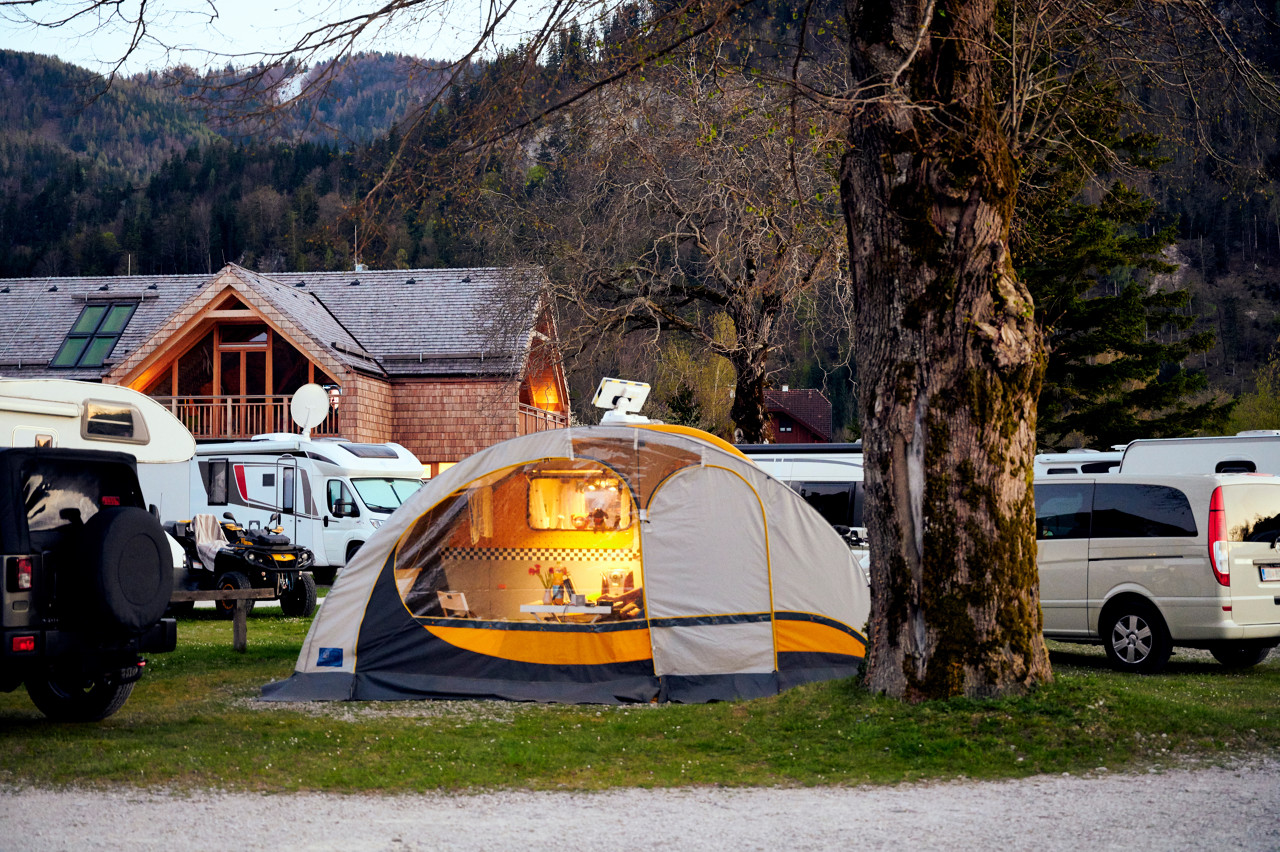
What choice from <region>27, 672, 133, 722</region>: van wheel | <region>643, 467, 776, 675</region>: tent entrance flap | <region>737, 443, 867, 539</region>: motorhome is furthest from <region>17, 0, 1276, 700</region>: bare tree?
<region>737, 443, 867, 539</region>: motorhome

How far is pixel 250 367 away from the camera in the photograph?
3303 cm

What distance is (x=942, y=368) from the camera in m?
7.34

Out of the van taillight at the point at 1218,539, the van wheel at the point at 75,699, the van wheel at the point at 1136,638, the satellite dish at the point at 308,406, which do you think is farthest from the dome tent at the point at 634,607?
the satellite dish at the point at 308,406

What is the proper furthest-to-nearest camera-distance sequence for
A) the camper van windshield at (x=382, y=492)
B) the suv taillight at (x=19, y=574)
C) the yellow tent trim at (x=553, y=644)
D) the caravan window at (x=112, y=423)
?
the camper van windshield at (x=382, y=492) < the yellow tent trim at (x=553, y=644) < the caravan window at (x=112, y=423) < the suv taillight at (x=19, y=574)

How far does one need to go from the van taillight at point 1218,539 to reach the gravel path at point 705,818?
15.5 feet

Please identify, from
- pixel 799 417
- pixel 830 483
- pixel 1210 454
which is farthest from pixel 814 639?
pixel 799 417

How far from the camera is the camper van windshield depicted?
69.5ft

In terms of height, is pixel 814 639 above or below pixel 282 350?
below

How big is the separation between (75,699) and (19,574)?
1.76 m

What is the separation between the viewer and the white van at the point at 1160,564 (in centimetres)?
1069

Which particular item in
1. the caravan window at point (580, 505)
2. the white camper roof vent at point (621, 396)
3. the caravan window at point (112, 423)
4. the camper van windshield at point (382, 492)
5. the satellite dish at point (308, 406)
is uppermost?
the satellite dish at point (308, 406)

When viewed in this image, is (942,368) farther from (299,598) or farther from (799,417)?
(799,417)

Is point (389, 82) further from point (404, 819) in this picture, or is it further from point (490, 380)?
point (490, 380)

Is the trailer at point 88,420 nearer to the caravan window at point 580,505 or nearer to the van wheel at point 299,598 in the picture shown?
the caravan window at point 580,505
